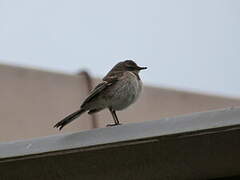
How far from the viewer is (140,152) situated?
4.17 meters

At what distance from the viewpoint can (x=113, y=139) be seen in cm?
418

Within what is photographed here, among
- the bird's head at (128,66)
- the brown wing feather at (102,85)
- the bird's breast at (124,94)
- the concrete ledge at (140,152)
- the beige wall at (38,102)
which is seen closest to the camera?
the concrete ledge at (140,152)

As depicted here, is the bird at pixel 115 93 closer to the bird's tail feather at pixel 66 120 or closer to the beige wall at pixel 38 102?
the bird's tail feather at pixel 66 120

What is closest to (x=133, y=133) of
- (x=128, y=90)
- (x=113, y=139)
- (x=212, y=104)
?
(x=113, y=139)

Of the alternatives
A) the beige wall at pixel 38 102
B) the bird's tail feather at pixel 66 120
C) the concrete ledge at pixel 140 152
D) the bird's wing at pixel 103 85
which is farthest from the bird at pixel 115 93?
the beige wall at pixel 38 102

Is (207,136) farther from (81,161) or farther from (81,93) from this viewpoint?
(81,93)

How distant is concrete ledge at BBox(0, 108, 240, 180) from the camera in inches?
159

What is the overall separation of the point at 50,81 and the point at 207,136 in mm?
9759

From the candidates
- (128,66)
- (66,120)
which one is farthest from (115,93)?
(66,120)

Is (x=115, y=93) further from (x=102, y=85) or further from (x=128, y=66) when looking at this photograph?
(x=128, y=66)

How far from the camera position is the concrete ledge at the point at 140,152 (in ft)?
13.2

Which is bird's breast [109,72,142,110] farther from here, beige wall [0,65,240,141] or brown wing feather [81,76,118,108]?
beige wall [0,65,240,141]

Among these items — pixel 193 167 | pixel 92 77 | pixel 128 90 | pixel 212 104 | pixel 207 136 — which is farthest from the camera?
pixel 212 104

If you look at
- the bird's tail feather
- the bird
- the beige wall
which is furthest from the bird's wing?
the beige wall
